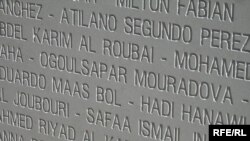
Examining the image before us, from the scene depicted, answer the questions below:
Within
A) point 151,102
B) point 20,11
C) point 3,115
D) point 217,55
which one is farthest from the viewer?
point 3,115

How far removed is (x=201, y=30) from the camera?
4.67 feet

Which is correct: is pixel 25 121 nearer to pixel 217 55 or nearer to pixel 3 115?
pixel 3 115

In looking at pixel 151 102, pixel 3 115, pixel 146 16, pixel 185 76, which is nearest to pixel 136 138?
pixel 151 102

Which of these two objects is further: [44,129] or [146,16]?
[44,129]

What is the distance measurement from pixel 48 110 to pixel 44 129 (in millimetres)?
63

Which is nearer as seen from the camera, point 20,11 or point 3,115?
point 20,11

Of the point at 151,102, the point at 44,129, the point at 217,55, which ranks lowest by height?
the point at 44,129

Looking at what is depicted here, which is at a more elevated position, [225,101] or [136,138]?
[225,101]

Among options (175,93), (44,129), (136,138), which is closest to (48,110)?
(44,129)

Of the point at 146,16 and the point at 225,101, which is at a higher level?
the point at 146,16

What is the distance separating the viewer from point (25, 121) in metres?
1.74

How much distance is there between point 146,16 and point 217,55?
0.68ft

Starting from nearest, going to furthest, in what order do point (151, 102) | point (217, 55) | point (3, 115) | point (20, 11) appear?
point (217, 55) → point (151, 102) → point (20, 11) → point (3, 115)

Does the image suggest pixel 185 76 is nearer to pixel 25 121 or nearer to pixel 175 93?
pixel 175 93
